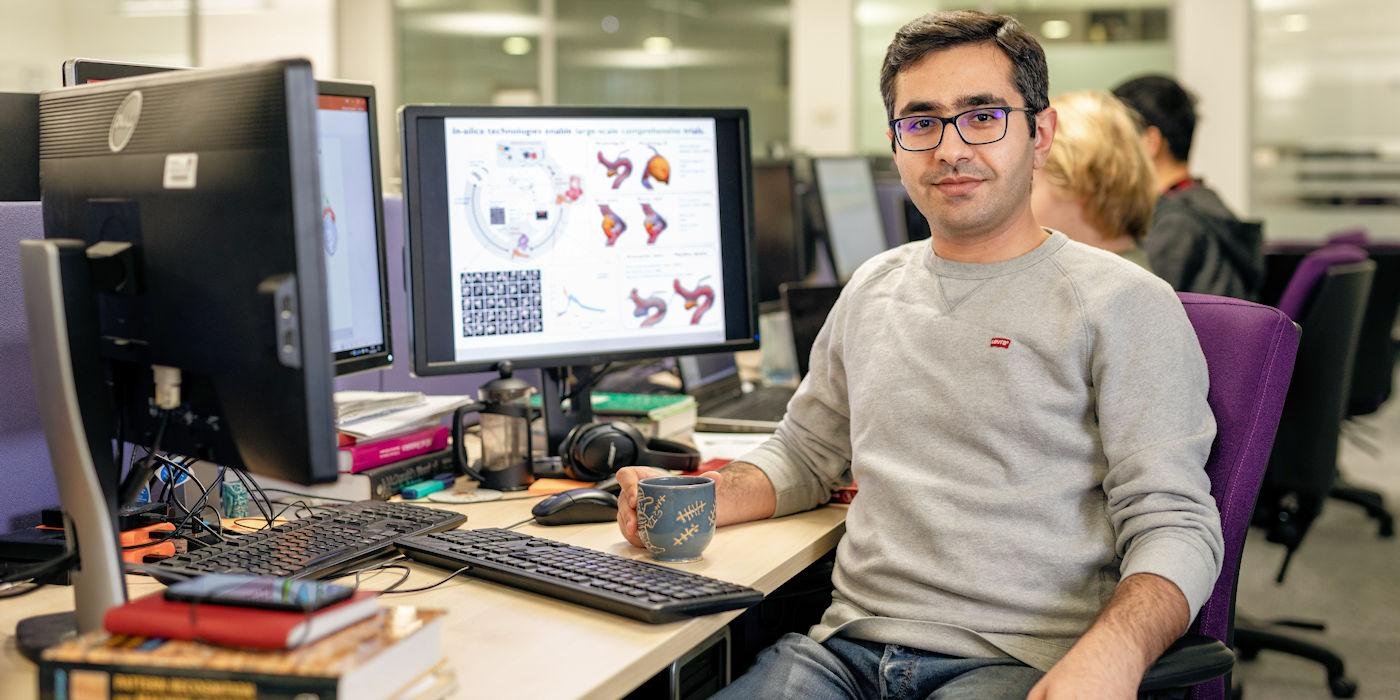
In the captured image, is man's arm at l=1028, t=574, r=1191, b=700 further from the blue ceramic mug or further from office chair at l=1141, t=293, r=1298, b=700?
the blue ceramic mug

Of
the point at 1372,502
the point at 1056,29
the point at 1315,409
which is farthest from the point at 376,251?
the point at 1056,29

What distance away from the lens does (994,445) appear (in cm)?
144

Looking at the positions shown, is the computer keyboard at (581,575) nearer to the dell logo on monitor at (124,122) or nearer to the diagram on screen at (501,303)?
the diagram on screen at (501,303)

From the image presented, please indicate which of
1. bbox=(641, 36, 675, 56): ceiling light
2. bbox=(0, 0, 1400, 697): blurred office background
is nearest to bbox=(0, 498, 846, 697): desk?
bbox=(0, 0, 1400, 697): blurred office background

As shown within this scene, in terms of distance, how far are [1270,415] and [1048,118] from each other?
480mm

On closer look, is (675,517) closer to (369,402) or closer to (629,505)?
(629,505)

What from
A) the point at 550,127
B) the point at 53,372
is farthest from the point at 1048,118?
the point at 53,372

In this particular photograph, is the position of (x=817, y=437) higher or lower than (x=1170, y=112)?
lower

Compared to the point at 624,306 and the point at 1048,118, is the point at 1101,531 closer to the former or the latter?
the point at 1048,118

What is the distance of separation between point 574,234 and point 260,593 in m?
0.98

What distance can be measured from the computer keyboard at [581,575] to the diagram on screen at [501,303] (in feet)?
1.31

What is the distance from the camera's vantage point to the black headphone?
5.91ft

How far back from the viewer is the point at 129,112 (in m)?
1.11

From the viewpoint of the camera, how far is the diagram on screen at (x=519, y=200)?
177cm
